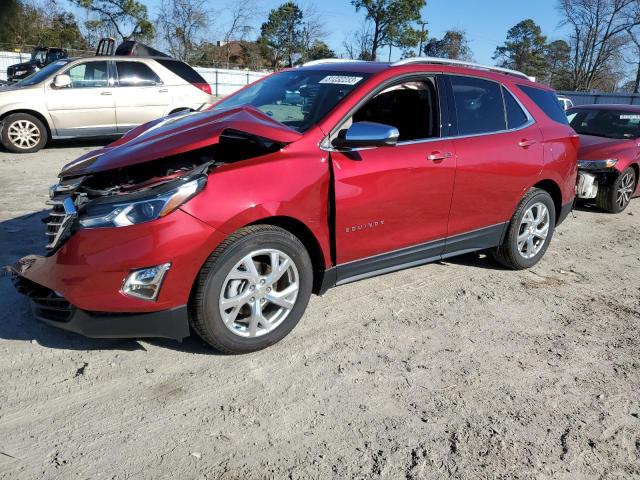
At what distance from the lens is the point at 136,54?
37.4ft

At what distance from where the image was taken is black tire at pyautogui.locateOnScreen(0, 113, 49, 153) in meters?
9.55

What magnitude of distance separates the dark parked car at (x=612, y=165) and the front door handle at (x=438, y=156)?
174 inches

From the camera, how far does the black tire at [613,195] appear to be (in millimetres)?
7645

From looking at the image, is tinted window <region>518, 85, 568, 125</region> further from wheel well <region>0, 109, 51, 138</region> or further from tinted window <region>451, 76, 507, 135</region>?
wheel well <region>0, 109, 51, 138</region>

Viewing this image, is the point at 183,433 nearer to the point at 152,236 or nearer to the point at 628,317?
the point at 152,236

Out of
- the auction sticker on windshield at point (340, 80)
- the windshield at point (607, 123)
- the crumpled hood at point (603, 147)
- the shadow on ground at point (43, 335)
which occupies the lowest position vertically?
the shadow on ground at point (43, 335)

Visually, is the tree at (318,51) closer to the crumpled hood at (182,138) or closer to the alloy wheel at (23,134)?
the alloy wheel at (23,134)

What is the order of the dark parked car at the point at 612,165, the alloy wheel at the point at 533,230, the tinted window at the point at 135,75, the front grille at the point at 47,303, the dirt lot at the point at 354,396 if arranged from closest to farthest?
1. the dirt lot at the point at 354,396
2. the front grille at the point at 47,303
3. the alloy wheel at the point at 533,230
4. the dark parked car at the point at 612,165
5. the tinted window at the point at 135,75

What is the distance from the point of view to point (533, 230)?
501cm

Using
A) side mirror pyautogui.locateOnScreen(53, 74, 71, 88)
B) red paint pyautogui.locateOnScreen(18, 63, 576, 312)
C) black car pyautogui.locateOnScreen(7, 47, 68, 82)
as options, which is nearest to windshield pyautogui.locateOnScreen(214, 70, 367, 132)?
red paint pyautogui.locateOnScreen(18, 63, 576, 312)

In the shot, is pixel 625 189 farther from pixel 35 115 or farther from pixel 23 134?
pixel 23 134

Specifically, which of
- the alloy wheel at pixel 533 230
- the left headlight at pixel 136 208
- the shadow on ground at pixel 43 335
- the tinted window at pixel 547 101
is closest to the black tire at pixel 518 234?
the alloy wheel at pixel 533 230

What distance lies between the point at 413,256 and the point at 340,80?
1408mm

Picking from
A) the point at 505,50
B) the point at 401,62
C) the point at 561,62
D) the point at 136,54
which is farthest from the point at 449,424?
the point at 505,50
